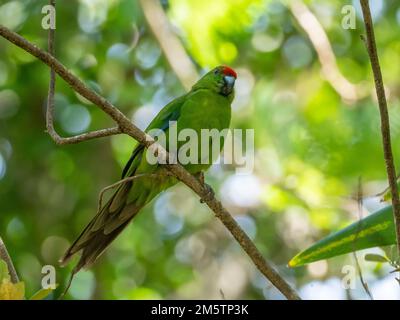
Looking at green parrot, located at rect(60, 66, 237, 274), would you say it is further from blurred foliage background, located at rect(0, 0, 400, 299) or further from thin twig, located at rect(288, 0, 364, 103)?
thin twig, located at rect(288, 0, 364, 103)

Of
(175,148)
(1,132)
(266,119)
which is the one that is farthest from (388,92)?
(1,132)

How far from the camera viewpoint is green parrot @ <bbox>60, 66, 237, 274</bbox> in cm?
347

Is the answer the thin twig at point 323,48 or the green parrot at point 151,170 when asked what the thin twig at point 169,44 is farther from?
the green parrot at point 151,170

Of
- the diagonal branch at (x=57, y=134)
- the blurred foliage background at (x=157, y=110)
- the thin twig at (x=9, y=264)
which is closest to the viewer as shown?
the thin twig at (x=9, y=264)

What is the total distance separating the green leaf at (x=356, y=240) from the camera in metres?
2.31

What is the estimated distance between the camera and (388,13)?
6.88 meters

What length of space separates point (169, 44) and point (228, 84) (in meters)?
1.49

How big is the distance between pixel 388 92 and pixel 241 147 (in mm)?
1284

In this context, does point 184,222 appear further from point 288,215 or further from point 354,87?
point 354,87

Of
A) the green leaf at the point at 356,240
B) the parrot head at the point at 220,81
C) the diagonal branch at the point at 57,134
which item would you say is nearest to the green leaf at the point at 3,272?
the diagonal branch at the point at 57,134

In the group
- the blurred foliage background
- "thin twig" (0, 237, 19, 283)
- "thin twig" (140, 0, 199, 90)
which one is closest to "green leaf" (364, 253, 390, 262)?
"thin twig" (0, 237, 19, 283)

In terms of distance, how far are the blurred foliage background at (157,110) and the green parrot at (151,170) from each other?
0.96 metres
